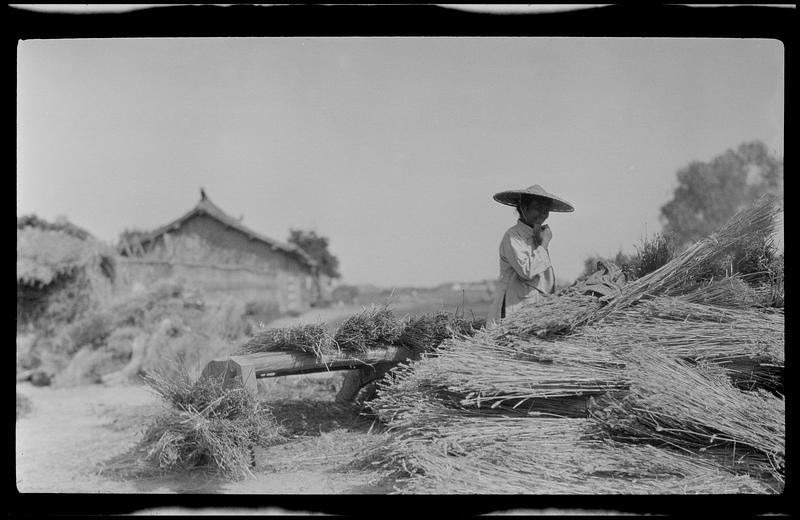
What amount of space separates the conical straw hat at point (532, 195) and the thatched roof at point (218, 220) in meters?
19.6

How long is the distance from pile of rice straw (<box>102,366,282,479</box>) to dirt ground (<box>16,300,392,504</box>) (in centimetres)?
12

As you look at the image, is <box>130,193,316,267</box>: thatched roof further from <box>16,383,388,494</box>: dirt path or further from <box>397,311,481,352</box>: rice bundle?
<box>397,311,481,352</box>: rice bundle

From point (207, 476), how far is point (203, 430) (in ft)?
1.26

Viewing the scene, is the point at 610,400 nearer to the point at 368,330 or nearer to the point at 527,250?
the point at 527,250

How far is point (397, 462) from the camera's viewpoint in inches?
172

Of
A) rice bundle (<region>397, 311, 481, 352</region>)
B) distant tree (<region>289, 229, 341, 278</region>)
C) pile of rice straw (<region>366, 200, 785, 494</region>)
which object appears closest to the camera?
pile of rice straw (<region>366, 200, 785, 494</region>)

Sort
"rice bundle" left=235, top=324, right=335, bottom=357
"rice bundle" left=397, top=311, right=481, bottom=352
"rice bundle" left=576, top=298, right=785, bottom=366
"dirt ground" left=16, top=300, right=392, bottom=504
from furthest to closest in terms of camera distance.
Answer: "rice bundle" left=397, top=311, right=481, bottom=352 < "rice bundle" left=235, top=324, right=335, bottom=357 < "dirt ground" left=16, top=300, right=392, bottom=504 < "rice bundle" left=576, top=298, right=785, bottom=366

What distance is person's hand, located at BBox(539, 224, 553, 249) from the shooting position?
590cm

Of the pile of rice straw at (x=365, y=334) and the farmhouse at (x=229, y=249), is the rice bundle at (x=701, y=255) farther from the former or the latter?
the farmhouse at (x=229, y=249)

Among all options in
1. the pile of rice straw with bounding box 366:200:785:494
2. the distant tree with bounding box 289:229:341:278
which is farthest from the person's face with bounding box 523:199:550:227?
the distant tree with bounding box 289:229:341:278

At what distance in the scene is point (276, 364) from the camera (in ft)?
17.6

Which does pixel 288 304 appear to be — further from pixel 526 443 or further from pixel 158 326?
pixel 526 443

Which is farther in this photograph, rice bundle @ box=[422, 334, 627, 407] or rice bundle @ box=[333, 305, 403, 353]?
rice bundle @ box=[333, 305, 403, 353]
